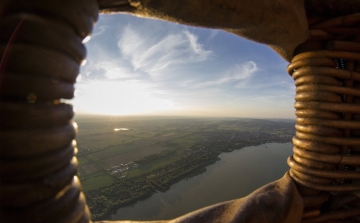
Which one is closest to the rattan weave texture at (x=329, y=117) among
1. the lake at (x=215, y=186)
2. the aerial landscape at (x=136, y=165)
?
the lake at (x=215, y=186)

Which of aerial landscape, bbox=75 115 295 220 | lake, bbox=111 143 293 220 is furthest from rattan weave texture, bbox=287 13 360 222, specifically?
aerial landscape, bbox=75 115 295 220

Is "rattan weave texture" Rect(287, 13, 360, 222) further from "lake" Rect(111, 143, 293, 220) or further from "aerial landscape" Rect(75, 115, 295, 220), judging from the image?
"aerial landscape" Rect(75, 115, 295, 220)

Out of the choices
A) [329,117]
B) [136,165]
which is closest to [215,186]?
[136,165]

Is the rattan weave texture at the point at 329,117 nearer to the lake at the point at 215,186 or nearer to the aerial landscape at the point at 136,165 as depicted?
the lake at the point at 215,186

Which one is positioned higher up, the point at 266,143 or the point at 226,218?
the point at 226,218

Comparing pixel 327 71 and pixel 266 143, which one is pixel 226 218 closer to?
pixel 327 71

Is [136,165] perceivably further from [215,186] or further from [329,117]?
[329,117]

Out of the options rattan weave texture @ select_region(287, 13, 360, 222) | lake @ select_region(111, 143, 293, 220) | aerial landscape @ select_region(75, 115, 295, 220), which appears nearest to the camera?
rattan weave texture @ select_region(287, 13, 360, 222)

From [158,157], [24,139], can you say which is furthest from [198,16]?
[158,157]
